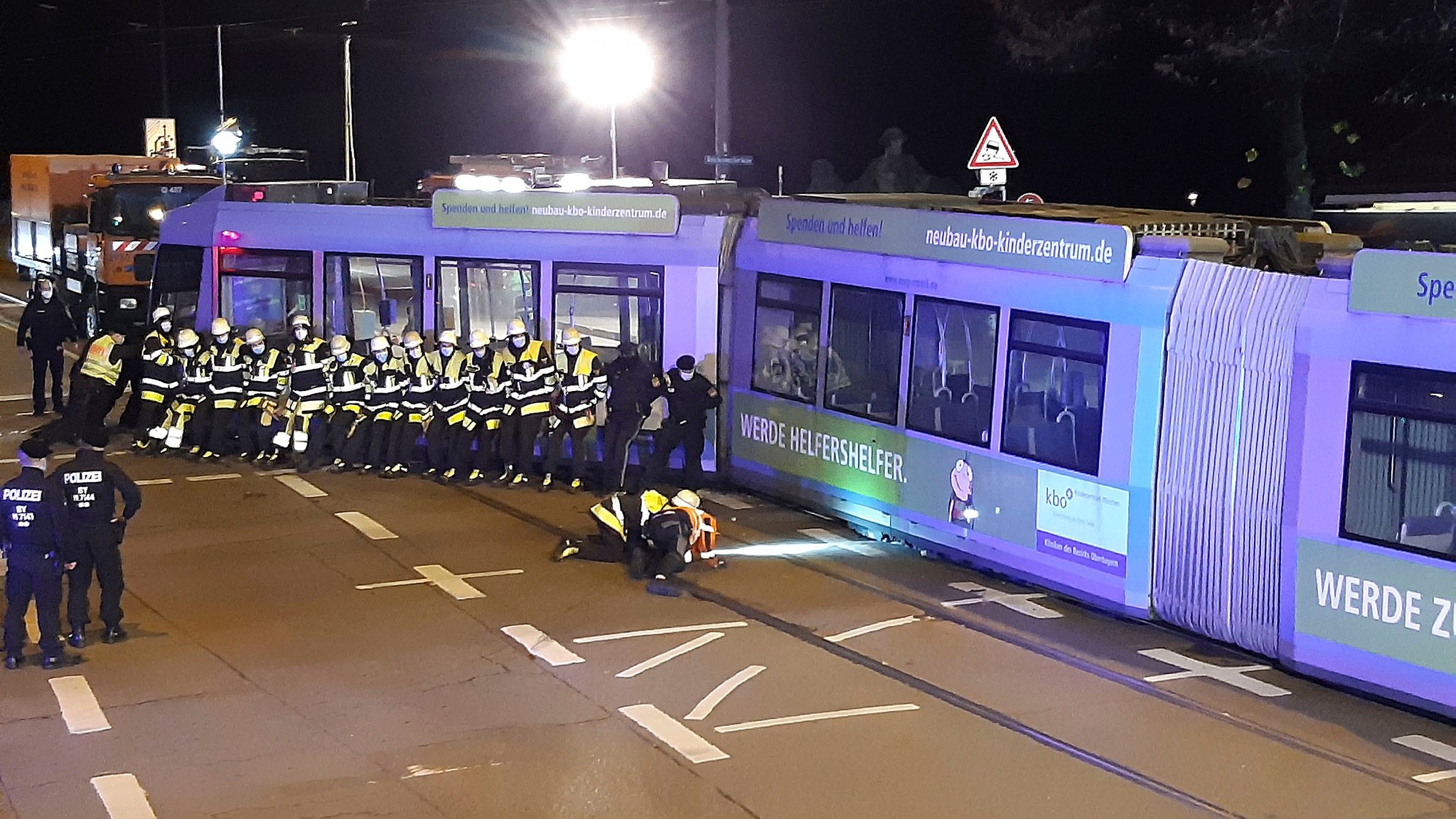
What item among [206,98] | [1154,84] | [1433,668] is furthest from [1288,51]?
[206,98]

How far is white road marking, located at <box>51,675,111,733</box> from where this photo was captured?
9578mm

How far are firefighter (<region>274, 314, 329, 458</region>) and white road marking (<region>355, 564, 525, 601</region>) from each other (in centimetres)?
494

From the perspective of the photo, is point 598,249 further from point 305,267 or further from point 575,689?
point 575,689

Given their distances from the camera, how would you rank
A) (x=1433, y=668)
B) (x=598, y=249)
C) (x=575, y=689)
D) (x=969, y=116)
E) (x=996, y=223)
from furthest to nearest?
(x=969, y=116)
(x=598, y=249)
(x=996, y=223)
(x=575, y=689)
(x=1433, y=668)

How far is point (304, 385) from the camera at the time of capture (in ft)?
58.6

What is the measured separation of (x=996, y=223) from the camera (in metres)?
12.8

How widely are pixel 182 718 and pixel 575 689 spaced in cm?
235

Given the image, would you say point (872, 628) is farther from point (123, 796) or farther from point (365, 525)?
point (365, 525)

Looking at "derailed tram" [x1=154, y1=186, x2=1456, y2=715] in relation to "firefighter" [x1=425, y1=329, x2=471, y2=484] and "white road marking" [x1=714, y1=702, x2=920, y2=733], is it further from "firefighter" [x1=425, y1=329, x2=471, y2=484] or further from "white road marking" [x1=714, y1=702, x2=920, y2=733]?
"white road marking" [x1=714, y1=702, x2=920, y2=733]

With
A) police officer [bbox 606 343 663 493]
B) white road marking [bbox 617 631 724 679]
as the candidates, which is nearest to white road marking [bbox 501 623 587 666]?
white road marking [bbox 617 631 724 679]

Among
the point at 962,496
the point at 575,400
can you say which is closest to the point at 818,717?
the point at 962,496

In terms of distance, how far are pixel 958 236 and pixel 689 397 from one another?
3704mm

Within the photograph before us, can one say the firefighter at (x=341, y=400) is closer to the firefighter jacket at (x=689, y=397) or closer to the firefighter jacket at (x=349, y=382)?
the firefighter jacket at (x=349, y=382)

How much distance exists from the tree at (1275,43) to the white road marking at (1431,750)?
1397 centimetres
